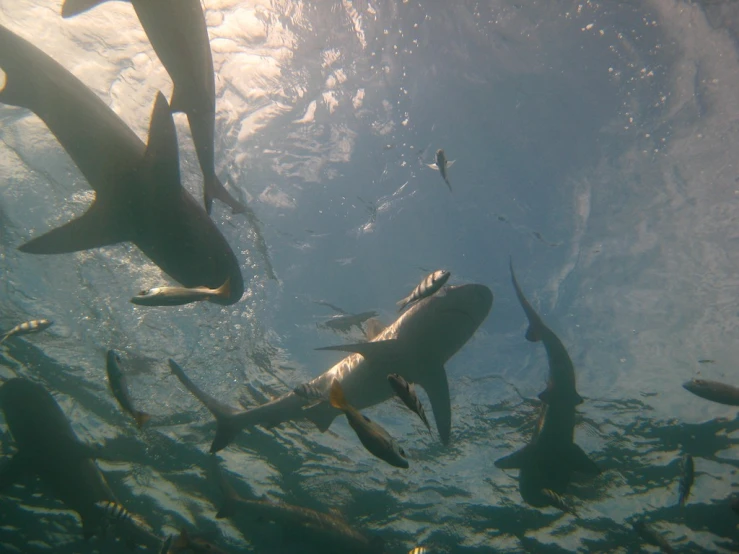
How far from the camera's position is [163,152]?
4301mm

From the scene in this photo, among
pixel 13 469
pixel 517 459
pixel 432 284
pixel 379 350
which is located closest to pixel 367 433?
pixel 432 284

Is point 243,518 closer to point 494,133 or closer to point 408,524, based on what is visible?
point 408,524

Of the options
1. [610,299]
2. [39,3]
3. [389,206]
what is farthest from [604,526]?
[39,3]

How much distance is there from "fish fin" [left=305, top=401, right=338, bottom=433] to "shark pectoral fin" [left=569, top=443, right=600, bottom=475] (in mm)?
6416

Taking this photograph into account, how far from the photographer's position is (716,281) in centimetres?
1004

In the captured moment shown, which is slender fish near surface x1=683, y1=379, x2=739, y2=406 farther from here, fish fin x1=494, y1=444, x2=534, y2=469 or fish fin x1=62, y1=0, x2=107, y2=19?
fish fin x1=62, y1=0, x2=107, y2=19

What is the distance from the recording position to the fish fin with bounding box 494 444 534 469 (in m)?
11.1

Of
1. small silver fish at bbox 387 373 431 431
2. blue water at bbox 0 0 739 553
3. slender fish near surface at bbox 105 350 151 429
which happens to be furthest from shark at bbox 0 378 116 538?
small silver fish at bbox 387 373 431 431

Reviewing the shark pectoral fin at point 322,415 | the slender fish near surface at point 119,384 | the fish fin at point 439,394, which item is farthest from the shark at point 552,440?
the slender fish near surface at point 119,384

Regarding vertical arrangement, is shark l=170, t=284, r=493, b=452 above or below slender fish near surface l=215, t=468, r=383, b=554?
above

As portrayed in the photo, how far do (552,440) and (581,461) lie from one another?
866mm

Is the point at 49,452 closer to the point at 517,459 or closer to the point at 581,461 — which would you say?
the point at 517,459

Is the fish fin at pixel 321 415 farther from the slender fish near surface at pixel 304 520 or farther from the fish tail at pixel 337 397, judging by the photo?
the fish tail at pixel 337 397

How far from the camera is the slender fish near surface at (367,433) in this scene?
11.9ft
